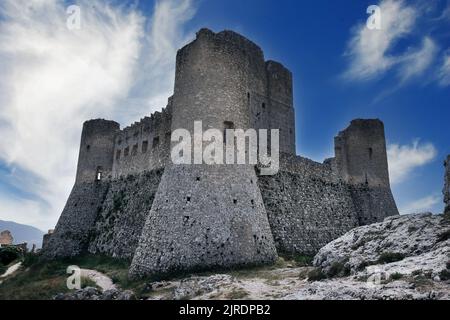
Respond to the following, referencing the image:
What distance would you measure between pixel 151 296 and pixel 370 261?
24.2 ft

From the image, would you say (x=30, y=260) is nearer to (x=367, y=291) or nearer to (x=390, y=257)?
(x=390, y=257)

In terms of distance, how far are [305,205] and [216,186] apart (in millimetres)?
9496

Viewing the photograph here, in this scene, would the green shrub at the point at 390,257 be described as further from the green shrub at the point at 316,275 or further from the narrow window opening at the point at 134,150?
the narrow window opening at the point at 134,150

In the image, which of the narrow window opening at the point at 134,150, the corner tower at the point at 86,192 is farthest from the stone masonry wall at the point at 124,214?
the narrow window opening at the point at 134,150

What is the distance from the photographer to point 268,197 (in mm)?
23281

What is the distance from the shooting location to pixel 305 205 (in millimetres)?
25469

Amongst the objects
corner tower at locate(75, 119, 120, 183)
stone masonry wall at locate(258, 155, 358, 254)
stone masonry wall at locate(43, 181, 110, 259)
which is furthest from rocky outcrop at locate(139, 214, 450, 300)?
corner tower at locate(75, 119, 120, 183)

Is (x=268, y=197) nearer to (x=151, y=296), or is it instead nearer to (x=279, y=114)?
(x=279, y=114)

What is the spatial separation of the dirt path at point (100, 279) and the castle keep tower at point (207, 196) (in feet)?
4.13

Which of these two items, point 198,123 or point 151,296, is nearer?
point 151,296

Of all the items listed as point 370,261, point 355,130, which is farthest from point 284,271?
point 355,130

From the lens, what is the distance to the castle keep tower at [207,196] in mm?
16688

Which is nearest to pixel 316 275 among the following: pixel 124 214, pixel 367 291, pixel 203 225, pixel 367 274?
pixel 367 274
